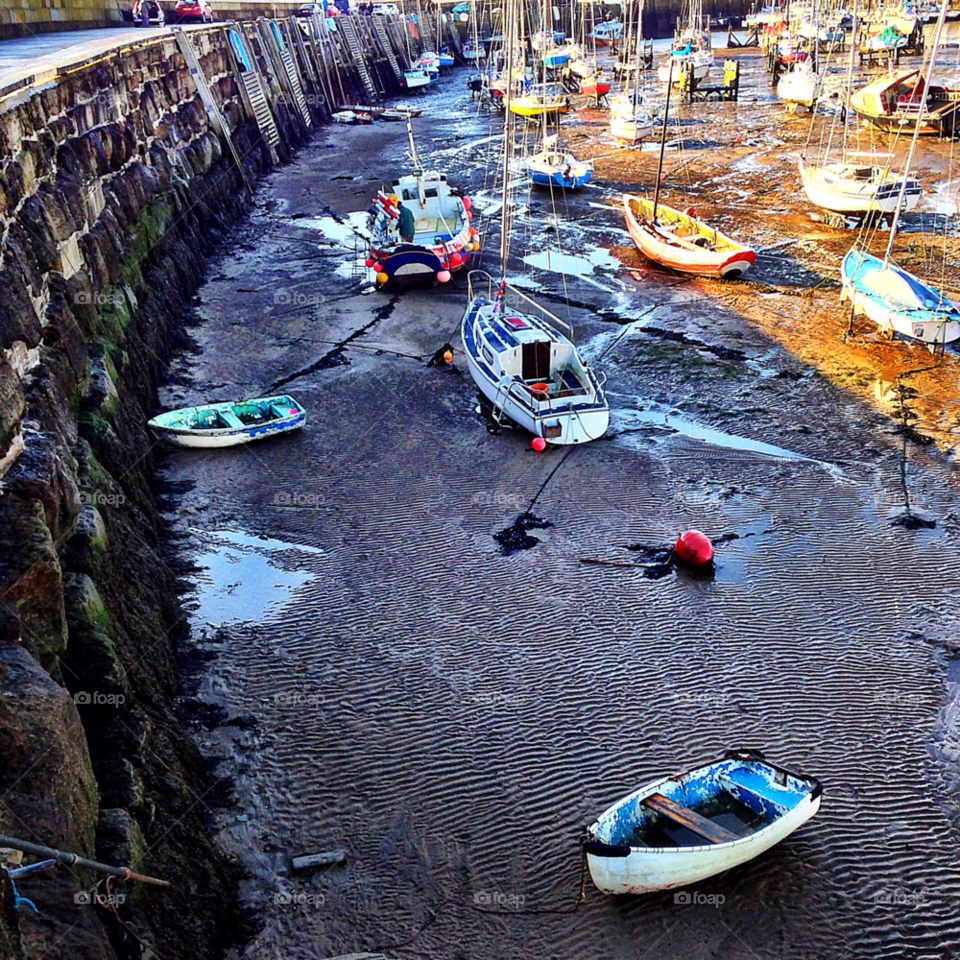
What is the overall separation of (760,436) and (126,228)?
17741 mm

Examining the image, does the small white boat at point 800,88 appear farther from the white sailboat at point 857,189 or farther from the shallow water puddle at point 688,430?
the shallow water puddle at point 688,430

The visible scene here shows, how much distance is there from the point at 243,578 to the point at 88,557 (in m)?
4.44

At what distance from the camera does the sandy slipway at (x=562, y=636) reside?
1015cm

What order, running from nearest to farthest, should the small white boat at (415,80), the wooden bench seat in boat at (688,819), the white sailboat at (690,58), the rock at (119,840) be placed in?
the rock at (119,840)
the wooden bench seat in boat at (688,819)
the white sailboat at (690,58)
the small white boat at (415,80)

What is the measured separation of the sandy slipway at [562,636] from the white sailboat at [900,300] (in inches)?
26.7

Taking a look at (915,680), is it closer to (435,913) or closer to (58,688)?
(435,913)

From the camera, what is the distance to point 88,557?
38.0 ft

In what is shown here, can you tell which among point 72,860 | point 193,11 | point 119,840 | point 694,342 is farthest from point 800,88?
point 72,860

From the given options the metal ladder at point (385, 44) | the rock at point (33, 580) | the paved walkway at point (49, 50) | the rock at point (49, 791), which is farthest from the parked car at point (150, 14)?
the rock at point (49, 791)

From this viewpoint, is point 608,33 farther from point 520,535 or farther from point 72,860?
point 72,860

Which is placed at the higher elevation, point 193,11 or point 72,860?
point 193,11

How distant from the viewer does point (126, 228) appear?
23953 millimetres

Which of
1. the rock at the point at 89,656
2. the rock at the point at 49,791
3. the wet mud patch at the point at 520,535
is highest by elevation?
the rock at the point at 49,791

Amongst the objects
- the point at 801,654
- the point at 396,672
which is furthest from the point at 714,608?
the point at 396,672
